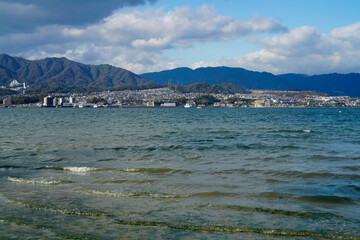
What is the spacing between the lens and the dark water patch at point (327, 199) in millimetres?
10539

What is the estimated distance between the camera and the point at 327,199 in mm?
10812

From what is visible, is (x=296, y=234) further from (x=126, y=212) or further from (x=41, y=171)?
(x=41, y=171)

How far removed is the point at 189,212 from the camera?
9.45 m

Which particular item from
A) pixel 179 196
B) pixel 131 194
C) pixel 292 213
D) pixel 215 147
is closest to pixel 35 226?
pixel 131 194

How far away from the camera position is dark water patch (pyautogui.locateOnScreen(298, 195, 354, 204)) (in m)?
10.5

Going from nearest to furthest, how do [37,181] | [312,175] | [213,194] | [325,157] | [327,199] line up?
[327,199] < [213,194] < [37,181] < [312,175] < [325,157]

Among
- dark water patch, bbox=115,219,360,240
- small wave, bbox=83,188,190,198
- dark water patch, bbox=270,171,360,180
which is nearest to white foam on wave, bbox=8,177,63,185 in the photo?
small wave, bbox=83,188,190,198

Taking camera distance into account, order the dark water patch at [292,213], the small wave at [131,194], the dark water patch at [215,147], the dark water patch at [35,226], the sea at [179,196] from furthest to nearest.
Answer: the dark water patch at [215,147]
the small wave at [131,194]
the dark water patch at [292,213]
the sea at [179,196]
the dark water patch at [35,226]

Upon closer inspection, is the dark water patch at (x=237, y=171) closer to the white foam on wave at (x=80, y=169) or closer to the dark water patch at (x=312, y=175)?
the dark water patch at (x=312, y=175)

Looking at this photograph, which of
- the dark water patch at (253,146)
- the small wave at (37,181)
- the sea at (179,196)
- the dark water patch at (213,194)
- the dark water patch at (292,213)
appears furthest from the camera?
the dark water patch at (253,146)

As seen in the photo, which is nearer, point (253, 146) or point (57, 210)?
point (57, 210)

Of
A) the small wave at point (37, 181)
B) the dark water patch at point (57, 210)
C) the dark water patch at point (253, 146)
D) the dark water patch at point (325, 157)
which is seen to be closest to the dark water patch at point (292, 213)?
the dark water patch at point (57, 210)

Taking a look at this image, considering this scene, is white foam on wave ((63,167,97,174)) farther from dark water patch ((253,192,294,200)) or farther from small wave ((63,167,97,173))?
dark water patch ((253,192,294,200))

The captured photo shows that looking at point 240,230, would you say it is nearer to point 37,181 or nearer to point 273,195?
point 273,195
